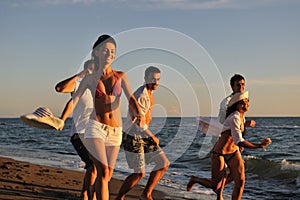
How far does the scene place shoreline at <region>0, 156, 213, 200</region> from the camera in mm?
7474

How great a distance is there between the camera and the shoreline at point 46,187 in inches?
294

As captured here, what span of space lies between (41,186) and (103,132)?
12.7 ft

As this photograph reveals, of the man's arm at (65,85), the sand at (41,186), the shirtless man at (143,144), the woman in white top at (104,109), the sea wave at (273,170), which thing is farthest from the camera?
the sea wave at (273,170)

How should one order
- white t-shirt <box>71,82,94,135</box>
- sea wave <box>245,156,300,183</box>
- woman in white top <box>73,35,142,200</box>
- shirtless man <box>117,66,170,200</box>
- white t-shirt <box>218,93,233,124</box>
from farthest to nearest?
1. sea wave <box>245,156,300,183</box>
2. white t-shirt <box>218,93,233,124</box>
3. shirtless man <box>117,66,170,200</box>
4. white t-shirt <box>71,82,94,135</box>
5. woman in white top <box>73,35,142,200</box>

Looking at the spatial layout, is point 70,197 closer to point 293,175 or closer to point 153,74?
point 153,74

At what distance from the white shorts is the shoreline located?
2.67 metres

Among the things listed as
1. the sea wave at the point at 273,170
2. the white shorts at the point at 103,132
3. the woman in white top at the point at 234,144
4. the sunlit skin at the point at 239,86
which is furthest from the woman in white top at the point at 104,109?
the sea wave at the point at 273,170

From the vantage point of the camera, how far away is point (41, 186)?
27.5 ft

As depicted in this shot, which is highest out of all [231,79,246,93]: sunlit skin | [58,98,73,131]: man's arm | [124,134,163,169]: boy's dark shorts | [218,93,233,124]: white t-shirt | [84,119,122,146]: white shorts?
[231,79,246,93]: sunlit skin

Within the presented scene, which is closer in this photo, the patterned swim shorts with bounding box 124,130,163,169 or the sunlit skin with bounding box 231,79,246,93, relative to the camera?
the patterned swim shorts with bounding box 124,130,163,169

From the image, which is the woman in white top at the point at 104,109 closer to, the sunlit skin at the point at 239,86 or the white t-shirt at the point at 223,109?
the white t-shirt at the point at 223,109

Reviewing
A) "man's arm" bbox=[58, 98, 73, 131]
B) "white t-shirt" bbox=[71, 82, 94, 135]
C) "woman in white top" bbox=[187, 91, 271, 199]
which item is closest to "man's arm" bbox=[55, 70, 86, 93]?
"man's arm" bbox=[58, 98, 73, 131]

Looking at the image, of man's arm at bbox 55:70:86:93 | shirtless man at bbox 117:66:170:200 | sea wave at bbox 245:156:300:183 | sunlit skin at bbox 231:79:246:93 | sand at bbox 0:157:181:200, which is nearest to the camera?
man's arm at bbox 55:70:86:93

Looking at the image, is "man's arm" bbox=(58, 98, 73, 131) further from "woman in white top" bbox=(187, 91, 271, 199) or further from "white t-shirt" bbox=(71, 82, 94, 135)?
"woman in white top" bbox=(187, 91, 271, 199)
